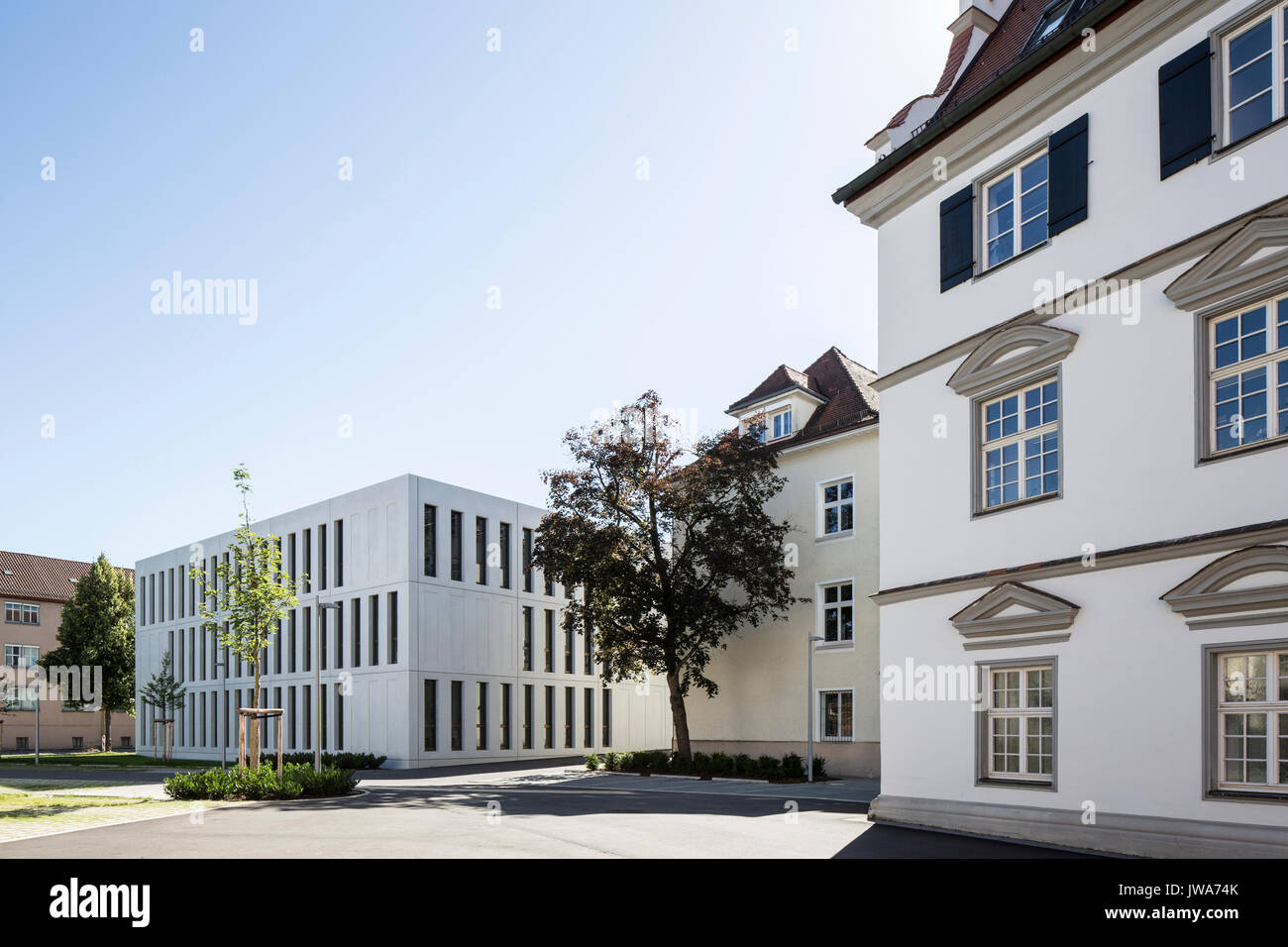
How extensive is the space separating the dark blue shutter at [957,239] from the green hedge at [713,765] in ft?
51.6

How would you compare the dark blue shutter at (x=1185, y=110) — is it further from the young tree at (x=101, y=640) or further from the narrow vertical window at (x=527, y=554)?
the young tree at (x=101, y=640)

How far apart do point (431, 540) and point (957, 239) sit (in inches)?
1134

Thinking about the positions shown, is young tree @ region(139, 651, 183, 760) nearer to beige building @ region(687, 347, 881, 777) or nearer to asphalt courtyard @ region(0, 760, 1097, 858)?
beige building @ region(687, 347, 881, 777)

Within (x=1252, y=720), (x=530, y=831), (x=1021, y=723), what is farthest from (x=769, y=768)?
(x=1252, y=720)

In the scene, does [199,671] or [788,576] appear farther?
[199,671]

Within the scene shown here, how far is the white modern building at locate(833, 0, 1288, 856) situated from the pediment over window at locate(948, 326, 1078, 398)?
0.04 metres

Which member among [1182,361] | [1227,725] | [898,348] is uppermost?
[898,348]

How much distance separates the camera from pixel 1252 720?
34.7 ft

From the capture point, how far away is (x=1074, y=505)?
502 inches

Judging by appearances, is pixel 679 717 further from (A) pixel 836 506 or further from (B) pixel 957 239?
(B) pixel 957 239

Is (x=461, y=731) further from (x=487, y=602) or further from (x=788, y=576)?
(x=788, y=576)
